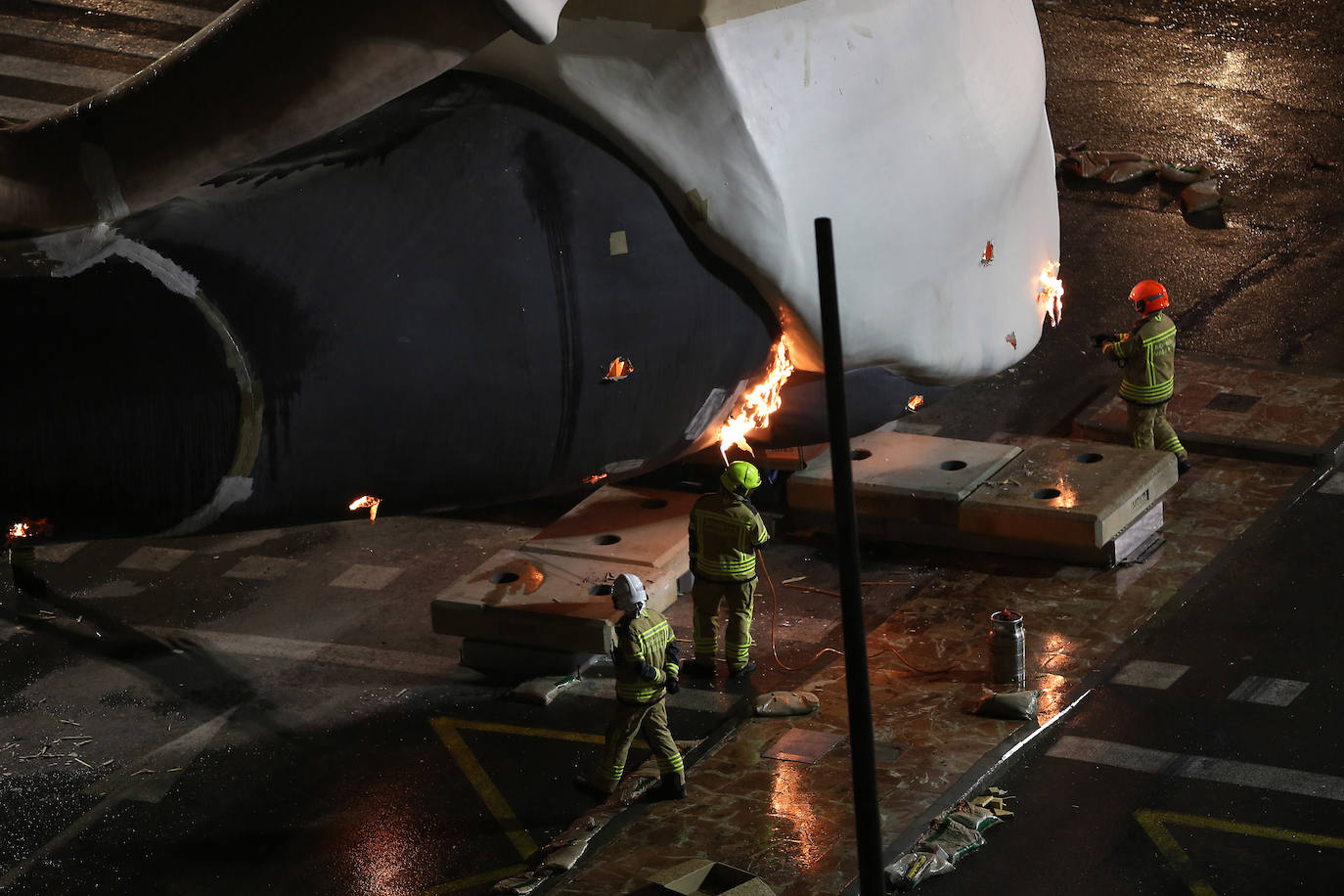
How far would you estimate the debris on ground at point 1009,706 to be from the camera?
13031mm

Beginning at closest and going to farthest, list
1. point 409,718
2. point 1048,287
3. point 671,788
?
point 1048,287
point 671,788
point 409,718

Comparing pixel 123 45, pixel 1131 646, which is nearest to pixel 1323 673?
pixel 1131 646

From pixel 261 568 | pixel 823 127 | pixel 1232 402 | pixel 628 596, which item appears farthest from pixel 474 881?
pixel 1232 402

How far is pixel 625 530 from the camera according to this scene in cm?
1574

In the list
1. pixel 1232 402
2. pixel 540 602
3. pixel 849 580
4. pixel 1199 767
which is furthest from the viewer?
pixel 1232 402

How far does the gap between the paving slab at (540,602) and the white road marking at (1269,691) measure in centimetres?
444

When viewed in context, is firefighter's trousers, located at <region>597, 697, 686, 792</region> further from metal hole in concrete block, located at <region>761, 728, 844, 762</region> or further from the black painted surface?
the black painted surface

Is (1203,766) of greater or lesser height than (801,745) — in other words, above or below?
below

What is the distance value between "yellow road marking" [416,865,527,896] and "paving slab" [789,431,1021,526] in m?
4.95

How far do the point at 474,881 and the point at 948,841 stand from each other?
291 centimetres

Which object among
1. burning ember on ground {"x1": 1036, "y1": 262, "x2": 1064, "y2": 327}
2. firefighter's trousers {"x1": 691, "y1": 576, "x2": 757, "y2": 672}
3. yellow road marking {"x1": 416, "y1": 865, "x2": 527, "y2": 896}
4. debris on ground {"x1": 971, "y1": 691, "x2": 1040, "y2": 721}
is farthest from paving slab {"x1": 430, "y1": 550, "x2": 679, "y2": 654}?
burning ember on ground {"x1": 1036, "y1": 262, "x2": 1064, "y2": 327}

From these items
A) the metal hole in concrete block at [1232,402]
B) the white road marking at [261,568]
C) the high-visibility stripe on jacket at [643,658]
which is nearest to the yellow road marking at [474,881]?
the high-visibility stripe on jacket at [643,658]

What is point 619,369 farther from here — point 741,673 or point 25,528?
point 741,673

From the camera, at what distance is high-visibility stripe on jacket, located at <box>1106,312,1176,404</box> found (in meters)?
16.9
